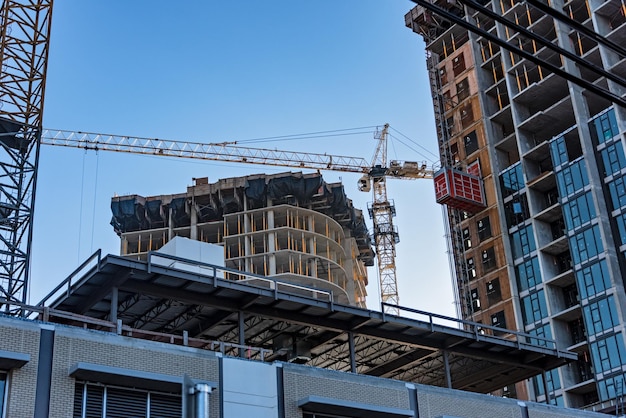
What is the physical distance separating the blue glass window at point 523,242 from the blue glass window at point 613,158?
1144 centimetres

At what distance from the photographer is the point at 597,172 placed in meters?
91.8

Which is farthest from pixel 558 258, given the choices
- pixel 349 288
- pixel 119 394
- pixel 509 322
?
pixel 119 394

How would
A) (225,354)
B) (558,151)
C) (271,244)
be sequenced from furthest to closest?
1. (271,244)
2. (558,151)
3. (225,354)

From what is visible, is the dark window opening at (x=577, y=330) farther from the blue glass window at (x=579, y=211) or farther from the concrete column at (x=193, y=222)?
the concrete column at (x=193, y=222)

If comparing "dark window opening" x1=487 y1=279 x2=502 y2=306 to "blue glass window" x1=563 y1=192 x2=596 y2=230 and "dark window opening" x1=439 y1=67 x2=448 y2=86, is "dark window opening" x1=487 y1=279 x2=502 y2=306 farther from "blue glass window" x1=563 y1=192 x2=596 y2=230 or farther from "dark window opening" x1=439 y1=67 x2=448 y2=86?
"dark window opening" x1=439 y1=67 x2=448 y2=86

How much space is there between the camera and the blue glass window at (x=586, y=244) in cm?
8875

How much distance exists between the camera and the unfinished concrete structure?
12425 cm

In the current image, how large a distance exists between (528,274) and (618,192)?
13.8m

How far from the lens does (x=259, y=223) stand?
126m

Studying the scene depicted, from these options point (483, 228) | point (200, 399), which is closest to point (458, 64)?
point (483, 228)

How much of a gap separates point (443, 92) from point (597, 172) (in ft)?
98.1

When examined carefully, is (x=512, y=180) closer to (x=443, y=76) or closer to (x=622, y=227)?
(x=622, y=227)

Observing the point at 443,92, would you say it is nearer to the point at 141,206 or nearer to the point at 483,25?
the point at 483,25

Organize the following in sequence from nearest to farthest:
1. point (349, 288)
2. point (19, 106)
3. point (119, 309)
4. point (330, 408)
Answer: point (330, 408) → point (119, 309) → point (19, 106) → point (349, 288)
